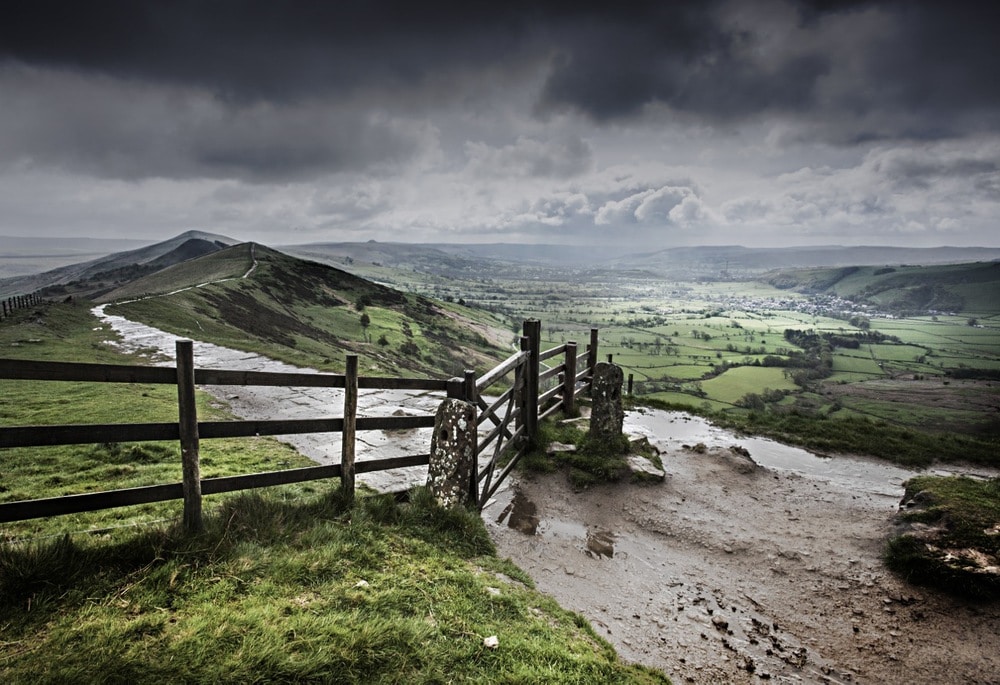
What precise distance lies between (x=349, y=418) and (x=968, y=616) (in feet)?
24.9

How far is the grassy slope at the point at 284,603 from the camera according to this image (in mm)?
2973

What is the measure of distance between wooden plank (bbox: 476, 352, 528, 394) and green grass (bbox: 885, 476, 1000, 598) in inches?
245

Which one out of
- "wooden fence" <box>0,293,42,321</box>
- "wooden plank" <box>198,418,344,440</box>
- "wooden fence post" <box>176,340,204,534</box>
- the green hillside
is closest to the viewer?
"wooden fence post" <box>176,340,204,534</box>

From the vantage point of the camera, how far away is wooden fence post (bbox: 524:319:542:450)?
919 centimetres

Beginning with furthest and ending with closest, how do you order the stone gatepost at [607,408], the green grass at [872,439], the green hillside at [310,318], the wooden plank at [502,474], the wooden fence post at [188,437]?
1. the green hillside at [310,318]
2. the green grass at [872,439]
3. the stone gatepost at [607,408]
4. the wooden plank at [502,474]
5. the wooden fence post at [188,437]

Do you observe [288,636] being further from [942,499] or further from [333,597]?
[942,499]

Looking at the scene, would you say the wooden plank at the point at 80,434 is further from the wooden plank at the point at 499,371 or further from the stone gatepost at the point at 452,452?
the wooden plank at the point at 499,371

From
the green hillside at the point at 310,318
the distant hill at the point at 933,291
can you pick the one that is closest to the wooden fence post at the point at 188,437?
the green hillside at the point at 310,318

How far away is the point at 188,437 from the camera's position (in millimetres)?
4332

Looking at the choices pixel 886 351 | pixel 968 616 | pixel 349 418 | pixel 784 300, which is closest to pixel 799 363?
pixel 886 351

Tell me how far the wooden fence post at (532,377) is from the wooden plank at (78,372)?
620 centimetres

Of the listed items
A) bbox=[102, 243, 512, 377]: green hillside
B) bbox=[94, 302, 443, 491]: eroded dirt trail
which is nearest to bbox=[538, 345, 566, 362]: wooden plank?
bbox=[94, 302, 443, 491]: eroded dirt trail

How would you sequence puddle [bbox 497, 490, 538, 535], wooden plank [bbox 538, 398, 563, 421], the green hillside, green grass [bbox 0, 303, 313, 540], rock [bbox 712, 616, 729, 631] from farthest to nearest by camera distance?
1. the green hillside
2. wooden plank [bbox 538, 398, 563, 421]
3. puddle [bbox 497, 490, 538, 535]
4. green grass [bbox 0, 303, 313, 540]
5. rock [bbox 712, 616, 729, 631]

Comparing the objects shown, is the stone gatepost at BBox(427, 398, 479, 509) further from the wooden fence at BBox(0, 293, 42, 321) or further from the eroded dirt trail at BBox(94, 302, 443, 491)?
the wooden fence at BBox(0, 293, 42, 321)
